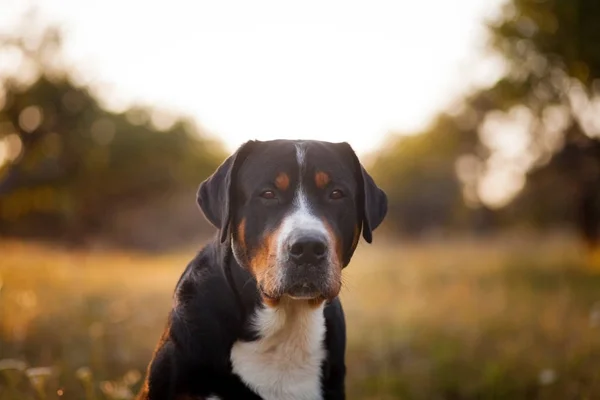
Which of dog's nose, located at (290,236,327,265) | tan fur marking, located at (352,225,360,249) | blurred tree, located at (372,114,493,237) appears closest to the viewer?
dog's nose, located at (290,236,327,265)

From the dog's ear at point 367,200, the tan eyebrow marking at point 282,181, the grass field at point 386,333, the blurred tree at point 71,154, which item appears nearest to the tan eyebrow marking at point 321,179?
the tan eyebrow marking at point 282,181

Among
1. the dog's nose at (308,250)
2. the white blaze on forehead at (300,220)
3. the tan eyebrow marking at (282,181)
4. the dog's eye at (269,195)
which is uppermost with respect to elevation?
the tan eyebrow marking at (282,181)

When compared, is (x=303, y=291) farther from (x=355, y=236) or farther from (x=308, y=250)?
(x=355, y=236)

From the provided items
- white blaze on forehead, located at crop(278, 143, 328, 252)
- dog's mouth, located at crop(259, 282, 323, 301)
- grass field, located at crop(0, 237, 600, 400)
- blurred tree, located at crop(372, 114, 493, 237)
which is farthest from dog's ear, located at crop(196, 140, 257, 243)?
blurred tree, located at crop(372, 114, 493, 237)

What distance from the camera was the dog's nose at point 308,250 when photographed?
11.9ft

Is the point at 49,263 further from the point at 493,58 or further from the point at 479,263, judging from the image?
the point at 493,58

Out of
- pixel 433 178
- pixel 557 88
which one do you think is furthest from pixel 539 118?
pixel 433 178

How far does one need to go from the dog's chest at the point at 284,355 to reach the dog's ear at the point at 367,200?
0.55m

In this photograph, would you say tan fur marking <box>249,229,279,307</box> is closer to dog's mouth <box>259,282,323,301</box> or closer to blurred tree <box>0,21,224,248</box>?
dog's mouth <box>259,282,323,301</box>

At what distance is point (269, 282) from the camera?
12.2ft

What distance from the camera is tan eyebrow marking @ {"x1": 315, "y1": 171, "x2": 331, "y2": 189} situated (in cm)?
405

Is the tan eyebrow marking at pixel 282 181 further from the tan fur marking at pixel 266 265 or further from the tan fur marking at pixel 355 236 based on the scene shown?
the tan fur marking at pixel 355 236

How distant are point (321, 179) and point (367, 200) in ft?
1.03

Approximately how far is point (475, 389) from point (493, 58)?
15191mm
